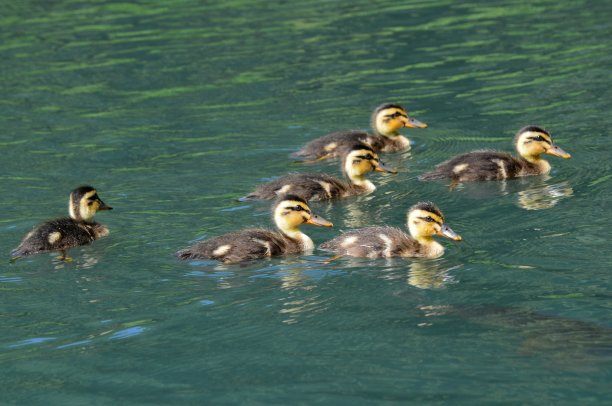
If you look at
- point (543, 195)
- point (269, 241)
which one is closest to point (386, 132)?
point (543, 195)

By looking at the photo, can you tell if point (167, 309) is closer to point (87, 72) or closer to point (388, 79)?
point (388, 79)

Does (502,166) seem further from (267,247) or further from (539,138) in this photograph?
(267,247)

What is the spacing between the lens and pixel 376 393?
5.79m

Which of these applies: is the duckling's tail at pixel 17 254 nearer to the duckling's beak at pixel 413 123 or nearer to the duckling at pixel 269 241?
the duckling at pixel 269 241

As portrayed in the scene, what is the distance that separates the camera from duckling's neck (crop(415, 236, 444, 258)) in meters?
8.06

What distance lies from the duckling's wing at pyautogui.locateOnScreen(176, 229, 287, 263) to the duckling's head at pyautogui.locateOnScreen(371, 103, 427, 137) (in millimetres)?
3763

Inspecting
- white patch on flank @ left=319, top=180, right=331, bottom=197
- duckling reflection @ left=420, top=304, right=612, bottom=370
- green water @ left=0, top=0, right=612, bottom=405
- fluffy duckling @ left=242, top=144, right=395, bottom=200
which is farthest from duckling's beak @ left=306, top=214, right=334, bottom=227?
duckling reflection @ left=420, top=304, right=612, bottom=370

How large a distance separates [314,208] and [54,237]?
2.20 meters

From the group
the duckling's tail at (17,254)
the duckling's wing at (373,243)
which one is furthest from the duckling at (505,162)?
the duckling's tail at (17,254)

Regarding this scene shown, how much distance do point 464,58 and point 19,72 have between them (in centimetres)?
579

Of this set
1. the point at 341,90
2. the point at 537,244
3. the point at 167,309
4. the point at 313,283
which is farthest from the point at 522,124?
the point at 167,309

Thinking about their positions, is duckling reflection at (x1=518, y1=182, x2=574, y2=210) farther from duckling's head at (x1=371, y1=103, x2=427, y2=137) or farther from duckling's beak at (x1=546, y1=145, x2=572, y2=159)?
duckling's head at (x1=371, y1=103, x2=427, y2=137)

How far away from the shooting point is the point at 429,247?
812 cm

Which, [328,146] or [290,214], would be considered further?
[328,146]
